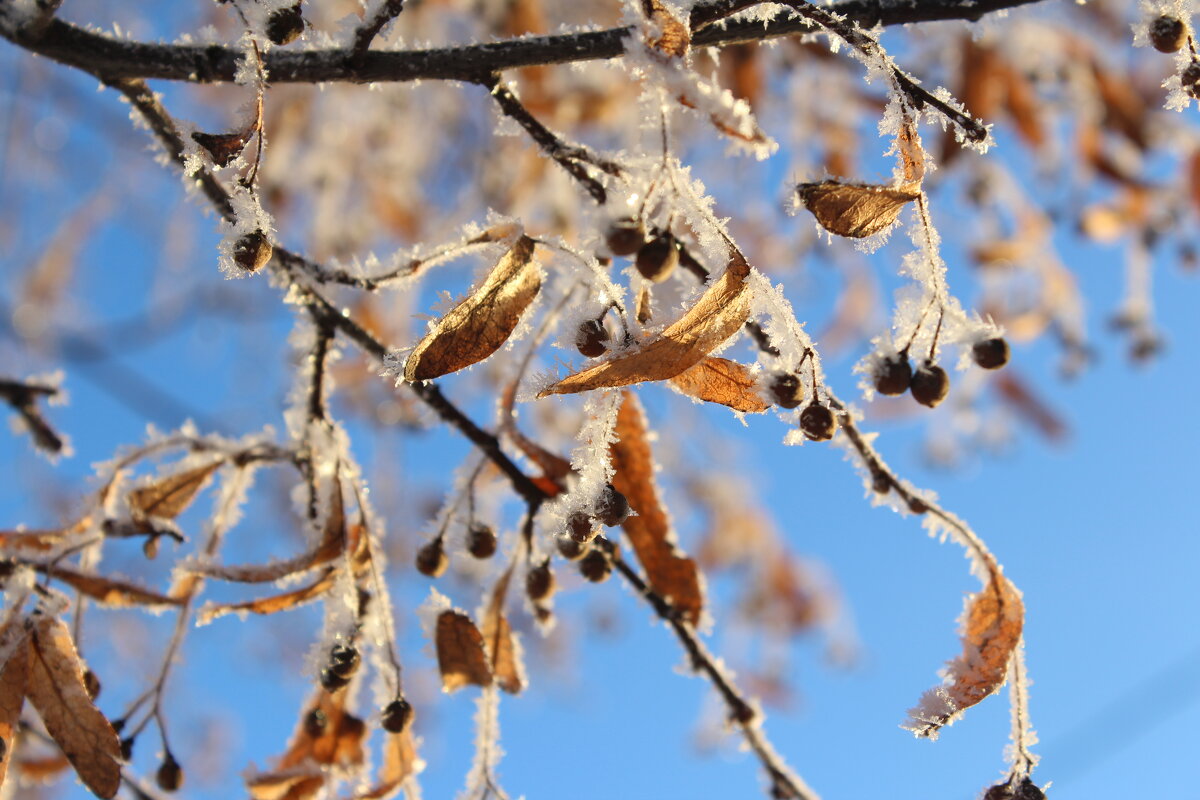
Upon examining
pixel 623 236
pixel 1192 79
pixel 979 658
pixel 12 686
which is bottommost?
pixel 979 658

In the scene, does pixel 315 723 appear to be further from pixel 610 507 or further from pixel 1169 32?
pixel 1169 32

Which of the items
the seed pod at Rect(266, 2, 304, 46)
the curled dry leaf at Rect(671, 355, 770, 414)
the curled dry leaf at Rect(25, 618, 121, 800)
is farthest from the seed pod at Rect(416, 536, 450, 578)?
the seed pod at Rect(266, 2, 304, 46)

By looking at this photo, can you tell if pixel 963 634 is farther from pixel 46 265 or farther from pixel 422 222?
pixel 46 265

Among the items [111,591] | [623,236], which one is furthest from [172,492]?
[623,236]

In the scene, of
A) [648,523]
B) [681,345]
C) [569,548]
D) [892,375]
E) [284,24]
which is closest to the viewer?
[681,345]

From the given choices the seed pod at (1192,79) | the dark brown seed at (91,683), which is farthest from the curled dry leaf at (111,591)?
the seed pod at (1192,79)

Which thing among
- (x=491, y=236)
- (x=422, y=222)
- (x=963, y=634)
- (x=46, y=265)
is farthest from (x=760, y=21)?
(x=46, y=265)
